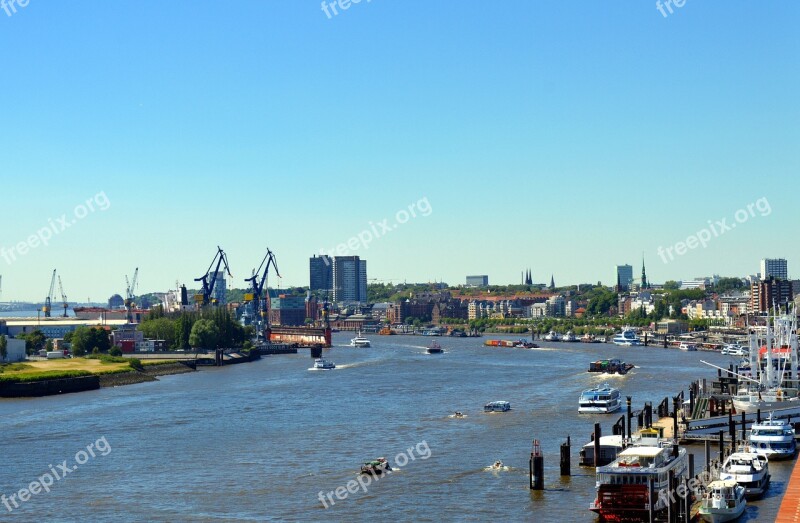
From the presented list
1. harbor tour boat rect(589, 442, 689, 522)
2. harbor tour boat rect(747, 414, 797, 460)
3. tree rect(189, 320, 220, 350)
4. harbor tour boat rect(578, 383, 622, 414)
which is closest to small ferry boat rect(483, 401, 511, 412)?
harbor tour boat rect(578, 383, 622, 414)

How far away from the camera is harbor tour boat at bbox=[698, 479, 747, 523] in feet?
77.8

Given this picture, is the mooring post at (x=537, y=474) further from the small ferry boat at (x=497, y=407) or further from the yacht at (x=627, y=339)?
the yacht at (x=627, y=339)

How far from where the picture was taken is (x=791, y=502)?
2531 centimetres

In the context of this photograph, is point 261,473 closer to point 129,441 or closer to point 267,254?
point 129,441

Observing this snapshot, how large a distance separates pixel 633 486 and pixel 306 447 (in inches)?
571

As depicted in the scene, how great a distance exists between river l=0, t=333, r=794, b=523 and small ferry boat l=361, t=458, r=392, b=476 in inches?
19.9

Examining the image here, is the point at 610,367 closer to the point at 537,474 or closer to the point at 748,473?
the point at 537,474

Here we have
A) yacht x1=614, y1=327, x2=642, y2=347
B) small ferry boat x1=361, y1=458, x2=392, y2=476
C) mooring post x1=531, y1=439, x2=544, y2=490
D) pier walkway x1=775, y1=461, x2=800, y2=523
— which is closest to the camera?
pier walkway x1=775, y1=461, x2=800, y2=523

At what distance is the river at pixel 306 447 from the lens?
26703 mm

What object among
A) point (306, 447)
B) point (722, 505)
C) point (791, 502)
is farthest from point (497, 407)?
point (722, 505)

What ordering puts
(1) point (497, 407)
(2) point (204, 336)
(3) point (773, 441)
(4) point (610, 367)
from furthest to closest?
1. (2) point (204, 336)
2. (4) point (610, 367)
3. (1) point (497, 407)
4. (3) point (773, 441)

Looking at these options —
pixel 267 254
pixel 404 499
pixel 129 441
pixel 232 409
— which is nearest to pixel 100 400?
pixel 232 409

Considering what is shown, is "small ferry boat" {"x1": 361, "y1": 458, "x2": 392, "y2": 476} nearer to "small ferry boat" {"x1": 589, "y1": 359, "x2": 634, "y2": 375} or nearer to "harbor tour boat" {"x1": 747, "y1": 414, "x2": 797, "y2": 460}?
"harbor tour boat" {"x1": 747, "y1": 414, "x2": 797, "y2": 460}

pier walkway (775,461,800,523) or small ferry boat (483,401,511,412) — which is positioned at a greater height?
small ferry boat (483,401,511,412)
